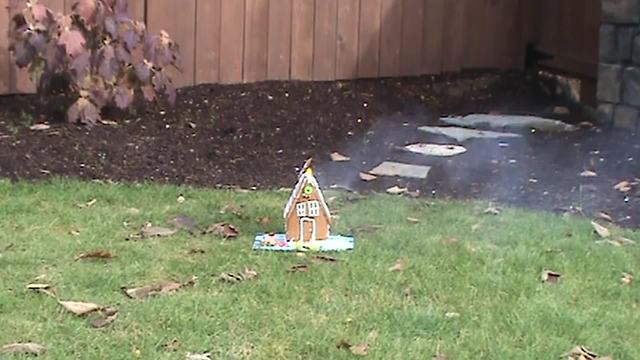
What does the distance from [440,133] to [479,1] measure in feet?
7.53

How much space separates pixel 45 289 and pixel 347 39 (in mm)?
4857

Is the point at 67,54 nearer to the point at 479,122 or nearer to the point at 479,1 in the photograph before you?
the point at 479,122

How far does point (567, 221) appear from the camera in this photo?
16.0ft

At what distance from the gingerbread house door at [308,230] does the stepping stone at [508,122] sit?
3.29 m

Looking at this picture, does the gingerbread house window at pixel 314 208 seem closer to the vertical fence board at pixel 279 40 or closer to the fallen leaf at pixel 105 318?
the fallen leaf at pixel 105 318

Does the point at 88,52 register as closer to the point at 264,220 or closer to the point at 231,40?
the point at 231,40

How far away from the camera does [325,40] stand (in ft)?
26.7

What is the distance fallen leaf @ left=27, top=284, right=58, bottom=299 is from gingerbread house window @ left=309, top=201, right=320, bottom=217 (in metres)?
1.04

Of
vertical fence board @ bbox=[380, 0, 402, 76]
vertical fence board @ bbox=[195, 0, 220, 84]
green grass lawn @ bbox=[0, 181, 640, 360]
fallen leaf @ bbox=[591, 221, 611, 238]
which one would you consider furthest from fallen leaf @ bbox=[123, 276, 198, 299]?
vertical fence board @ bbox=[380, 0, 402, 76]

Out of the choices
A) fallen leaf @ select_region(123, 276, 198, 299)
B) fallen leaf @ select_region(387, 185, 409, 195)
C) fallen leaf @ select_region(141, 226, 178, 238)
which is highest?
fallen leaf @ select_region(387, 185, 409, 195)

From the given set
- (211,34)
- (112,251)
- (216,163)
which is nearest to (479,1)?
(211,34)

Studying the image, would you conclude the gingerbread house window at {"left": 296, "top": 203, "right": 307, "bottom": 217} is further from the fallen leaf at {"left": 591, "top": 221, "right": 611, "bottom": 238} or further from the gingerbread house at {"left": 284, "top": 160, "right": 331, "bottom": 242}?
the fallen leaf at {"left": 591, "top": 221, "right": 611, "bottom": 238}

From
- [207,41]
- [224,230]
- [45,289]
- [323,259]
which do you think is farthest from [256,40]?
[45,289]

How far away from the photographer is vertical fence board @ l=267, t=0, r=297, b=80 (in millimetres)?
7844
